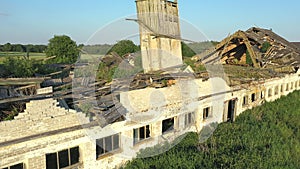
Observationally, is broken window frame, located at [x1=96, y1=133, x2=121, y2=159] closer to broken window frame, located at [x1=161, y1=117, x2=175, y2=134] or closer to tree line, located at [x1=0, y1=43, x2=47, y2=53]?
broken window frame, located at [x1=161, y1=117, x2=175, y2=134]

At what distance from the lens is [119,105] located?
9500mm

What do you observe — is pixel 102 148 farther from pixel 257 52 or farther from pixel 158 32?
pixel 257 52

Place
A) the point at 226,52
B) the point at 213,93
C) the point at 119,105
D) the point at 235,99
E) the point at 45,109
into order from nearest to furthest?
the point at 45,109 → the point at 119,105 → the point at 213,93 → the point at 235,99 → the point at 226,52

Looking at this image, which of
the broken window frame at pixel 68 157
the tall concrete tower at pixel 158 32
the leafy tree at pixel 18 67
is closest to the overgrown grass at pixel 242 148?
the broken window frame at pixel 68 157

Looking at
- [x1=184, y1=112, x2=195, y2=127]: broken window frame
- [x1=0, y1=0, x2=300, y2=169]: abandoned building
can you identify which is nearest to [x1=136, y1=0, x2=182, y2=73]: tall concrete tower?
[x1=0, y1=0, x2=300, y2=169]: abandoned building

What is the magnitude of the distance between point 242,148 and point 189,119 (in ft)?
9.11

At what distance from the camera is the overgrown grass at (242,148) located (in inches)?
380

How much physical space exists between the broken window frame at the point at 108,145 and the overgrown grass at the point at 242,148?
0.81 m

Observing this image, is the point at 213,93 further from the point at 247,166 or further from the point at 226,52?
→ the point at 226,52

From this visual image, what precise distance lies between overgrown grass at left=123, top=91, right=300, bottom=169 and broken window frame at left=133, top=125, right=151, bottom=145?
21.2 inches

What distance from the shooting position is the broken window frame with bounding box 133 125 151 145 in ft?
34.1

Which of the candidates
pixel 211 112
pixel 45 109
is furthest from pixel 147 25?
pixel 45 109

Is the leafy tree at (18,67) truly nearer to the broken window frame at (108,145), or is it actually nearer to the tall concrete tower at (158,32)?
the broken window frame at (108,145)

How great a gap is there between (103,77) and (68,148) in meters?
4.38
